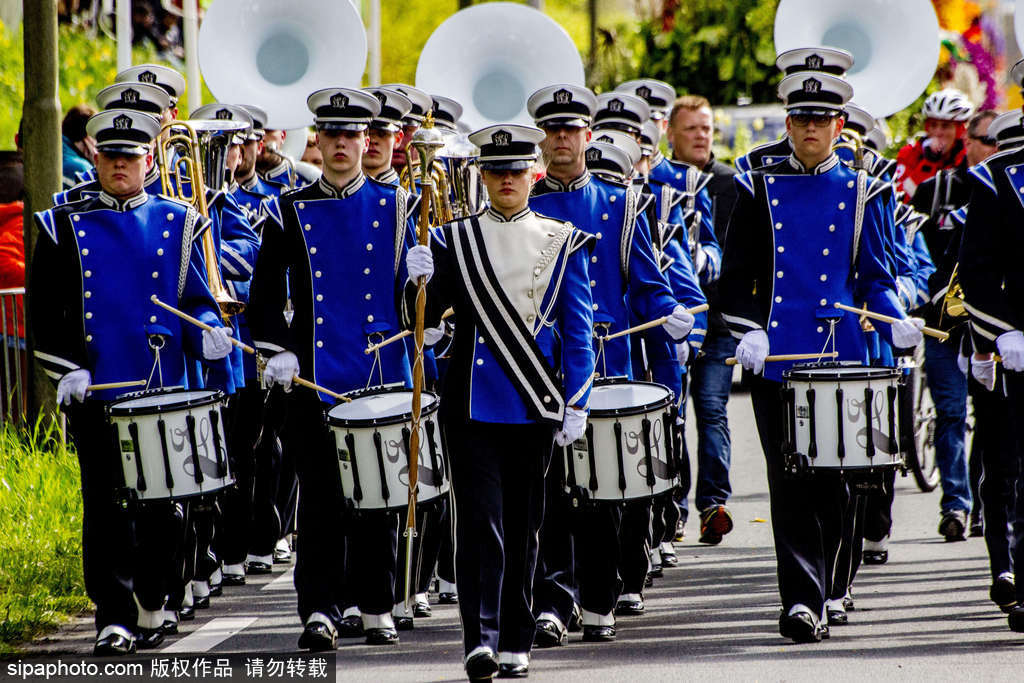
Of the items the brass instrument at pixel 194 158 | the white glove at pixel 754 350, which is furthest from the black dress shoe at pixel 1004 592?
the brass instrument at pixel 194 158

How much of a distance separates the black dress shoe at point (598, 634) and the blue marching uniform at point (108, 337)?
5.95 feet

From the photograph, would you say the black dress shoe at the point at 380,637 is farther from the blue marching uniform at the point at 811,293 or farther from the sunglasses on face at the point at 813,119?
the sunglasses on face at the point at 813,119

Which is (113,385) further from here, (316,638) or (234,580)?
(234,580)

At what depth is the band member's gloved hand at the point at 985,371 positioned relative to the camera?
25.5 ft

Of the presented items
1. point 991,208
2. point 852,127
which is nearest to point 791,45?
point 852,127

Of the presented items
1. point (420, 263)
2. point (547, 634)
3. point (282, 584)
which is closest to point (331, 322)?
point (420, 263)

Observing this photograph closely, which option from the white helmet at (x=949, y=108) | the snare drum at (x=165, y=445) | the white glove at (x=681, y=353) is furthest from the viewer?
the white helmet at (x=949, y=108)

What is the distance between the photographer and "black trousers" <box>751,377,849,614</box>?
7602 millimetres

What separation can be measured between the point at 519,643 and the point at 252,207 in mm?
4074

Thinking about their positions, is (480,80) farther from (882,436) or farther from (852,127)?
(882,436)

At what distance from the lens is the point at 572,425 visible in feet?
22.8

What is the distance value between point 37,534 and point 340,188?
266 centimetres

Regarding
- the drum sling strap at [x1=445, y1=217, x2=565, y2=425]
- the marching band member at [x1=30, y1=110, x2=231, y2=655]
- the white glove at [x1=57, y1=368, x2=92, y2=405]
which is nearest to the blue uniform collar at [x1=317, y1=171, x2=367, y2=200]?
the marching band member at [x1=30, y1=110, x2=231, y2=655]

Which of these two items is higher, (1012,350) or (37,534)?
(1012,350)
